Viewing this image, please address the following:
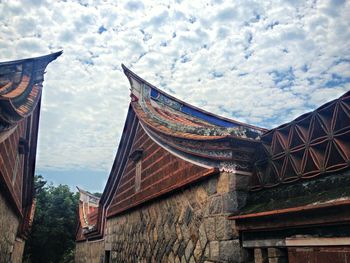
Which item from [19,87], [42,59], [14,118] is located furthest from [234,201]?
[42,59]

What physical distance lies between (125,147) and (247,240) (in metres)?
5.34

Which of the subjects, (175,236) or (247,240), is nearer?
(247,240)

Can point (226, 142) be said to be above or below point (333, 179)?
above

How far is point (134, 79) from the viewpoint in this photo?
7531 millimetres

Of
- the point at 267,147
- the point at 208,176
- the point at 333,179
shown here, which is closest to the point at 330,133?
the point at 333,179

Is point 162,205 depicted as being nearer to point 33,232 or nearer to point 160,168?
point 160,168

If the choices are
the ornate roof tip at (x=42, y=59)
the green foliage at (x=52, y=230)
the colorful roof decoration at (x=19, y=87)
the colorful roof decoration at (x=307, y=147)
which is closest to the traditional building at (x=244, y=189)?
the colorful roof decoration at (x=307, y=147)

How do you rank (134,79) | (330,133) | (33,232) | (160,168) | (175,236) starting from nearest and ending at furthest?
(330,133)
(175,236)
(160,168)
(134,79)
(33,232)

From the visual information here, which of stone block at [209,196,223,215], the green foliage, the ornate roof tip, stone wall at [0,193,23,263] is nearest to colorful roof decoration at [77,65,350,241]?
stone block at [209,196,223,215]

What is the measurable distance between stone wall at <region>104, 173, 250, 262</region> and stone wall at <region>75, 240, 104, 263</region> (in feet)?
12.4

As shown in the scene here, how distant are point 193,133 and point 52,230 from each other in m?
16.8

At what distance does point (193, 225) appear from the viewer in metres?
3.76

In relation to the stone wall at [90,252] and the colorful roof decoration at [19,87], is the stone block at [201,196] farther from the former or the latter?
the stone wall at [90,252]

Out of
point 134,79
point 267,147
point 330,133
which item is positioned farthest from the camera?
point 134,79
